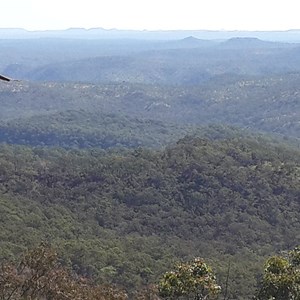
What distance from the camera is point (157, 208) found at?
195 feet

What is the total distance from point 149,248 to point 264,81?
142179 millimetres

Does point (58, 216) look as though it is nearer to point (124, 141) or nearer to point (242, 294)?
point (242, 294)

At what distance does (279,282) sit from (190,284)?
6.33 feet

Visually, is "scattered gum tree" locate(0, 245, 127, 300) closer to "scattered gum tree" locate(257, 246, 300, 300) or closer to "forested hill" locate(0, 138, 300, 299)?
"scattered gum tree" locate(257, 246, 300, 300)

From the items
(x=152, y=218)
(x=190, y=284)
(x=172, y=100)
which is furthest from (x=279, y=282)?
(x=172, y=100)

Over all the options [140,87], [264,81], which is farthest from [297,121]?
[140,87]

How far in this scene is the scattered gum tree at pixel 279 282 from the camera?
12.3 metres

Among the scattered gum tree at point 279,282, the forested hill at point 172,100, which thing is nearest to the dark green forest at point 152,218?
the scattered gum tree at point 279,282

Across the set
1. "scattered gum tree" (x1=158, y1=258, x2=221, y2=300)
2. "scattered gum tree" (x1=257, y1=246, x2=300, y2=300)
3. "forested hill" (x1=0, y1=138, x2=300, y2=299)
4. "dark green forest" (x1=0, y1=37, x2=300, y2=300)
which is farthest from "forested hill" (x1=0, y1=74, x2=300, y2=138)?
"scattered gum tree" (x1=158, y1=258, x2=221, y2=300)

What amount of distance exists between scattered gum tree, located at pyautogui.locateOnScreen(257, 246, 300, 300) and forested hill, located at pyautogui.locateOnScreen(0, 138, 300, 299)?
88.9ft

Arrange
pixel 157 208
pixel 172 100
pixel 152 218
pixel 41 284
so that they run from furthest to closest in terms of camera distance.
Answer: pixel 172 100 < pixel 157 208 < pixel 152 218 < pixel 41 284

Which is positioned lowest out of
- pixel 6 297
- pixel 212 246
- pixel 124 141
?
pixel 124 141

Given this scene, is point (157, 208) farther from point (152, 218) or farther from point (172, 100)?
point (172, 100)

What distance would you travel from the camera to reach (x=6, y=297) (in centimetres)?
1406
